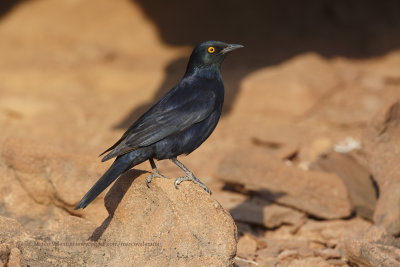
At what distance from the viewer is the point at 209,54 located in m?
5.77

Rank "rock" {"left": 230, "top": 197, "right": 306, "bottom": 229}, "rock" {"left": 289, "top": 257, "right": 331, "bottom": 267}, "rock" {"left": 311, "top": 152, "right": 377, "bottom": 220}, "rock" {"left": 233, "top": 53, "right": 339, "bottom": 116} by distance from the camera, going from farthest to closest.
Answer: "rock" {"left": 233, "top": 53, "right": 339, "bottom": 116} → "rock" {"left": 311, "top": 152, "right": 377, "bottom": 220} → "rock" {"left": 230, "top": 197, "right": 306, "bottom": 229} → "rock" {"left": 289, "top": 257, "right": 331, "bottom": 267}

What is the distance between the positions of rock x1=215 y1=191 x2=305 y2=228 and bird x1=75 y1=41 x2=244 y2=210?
4.63 feet

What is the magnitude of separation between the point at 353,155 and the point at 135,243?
11.5 feet

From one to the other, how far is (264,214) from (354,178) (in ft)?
3.72

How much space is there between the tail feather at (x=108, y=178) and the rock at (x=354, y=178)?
8.91 ft

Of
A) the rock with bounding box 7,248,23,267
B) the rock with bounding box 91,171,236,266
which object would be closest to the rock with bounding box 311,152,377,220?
the rock with bounding box 91,171,236,266

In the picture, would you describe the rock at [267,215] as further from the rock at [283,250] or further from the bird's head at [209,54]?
the bird's head at [209,54]

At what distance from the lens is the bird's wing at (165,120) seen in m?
5.07

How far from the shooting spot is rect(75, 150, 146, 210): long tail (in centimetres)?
454

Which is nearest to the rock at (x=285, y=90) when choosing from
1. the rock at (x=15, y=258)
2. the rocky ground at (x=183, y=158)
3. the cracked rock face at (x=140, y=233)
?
the rocky ground at (x=183, y=158)

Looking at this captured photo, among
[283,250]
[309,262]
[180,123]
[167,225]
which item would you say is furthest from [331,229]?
[167,225]

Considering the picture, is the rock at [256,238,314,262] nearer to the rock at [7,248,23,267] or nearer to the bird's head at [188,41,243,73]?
the bird's head at [188,41,243,73]

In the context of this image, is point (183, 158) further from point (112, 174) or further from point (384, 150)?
point (112, 174)

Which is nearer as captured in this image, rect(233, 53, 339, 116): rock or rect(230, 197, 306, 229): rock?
rect(230, 197, 306, 229): rock
